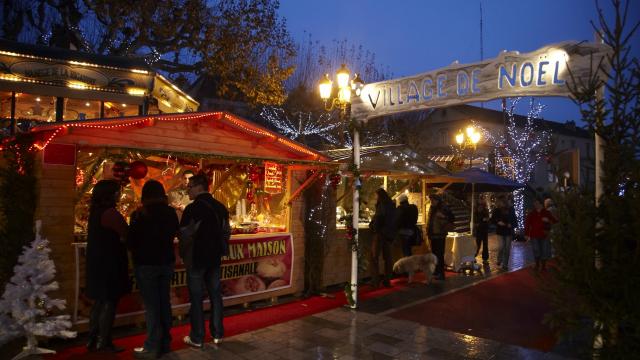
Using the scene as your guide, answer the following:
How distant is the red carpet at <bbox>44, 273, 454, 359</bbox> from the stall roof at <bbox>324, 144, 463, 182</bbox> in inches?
95.0

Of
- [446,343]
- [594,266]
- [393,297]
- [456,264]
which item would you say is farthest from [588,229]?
[456,264]

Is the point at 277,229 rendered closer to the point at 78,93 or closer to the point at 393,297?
the point at 393,297

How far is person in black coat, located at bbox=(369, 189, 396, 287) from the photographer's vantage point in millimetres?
8906

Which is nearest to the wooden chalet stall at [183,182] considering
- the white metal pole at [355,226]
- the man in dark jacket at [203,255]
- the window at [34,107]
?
the white metal pole at [355,226]

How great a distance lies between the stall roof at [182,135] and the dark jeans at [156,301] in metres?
1.63

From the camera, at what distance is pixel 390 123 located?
26.3m

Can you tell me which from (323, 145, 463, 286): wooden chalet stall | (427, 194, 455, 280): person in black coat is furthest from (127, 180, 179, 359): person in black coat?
(427, 194, 455, 280): person in black coat

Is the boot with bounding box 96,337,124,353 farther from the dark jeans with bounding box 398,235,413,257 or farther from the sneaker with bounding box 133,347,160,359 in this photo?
the dark jeans with bounding box 398,235,413,257

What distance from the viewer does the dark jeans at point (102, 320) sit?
16.3ft

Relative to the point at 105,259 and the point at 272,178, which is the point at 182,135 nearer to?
the point at 272,178

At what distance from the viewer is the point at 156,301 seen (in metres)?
4.93

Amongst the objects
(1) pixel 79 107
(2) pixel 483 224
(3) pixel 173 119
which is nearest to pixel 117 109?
(1) pixel 79 107

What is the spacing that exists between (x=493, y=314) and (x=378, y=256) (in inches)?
98.4

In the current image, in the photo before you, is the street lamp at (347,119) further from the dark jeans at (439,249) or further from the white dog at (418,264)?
the dark jeans at (439,249)
